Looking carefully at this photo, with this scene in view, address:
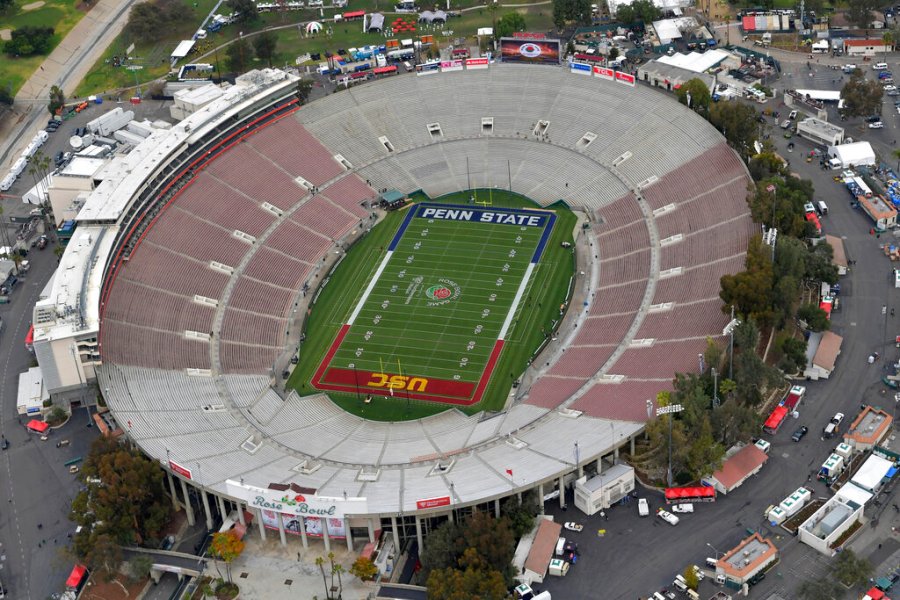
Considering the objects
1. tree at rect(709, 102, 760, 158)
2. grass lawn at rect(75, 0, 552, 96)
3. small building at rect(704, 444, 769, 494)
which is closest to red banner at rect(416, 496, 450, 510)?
small building at rect(704, 444, 769, 494)

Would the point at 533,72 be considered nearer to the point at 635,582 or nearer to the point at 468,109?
the point at 468,109

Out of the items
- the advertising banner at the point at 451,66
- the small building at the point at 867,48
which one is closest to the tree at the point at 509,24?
the advertising banner at the point at 451,66

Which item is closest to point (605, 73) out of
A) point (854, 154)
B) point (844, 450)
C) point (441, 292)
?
point (854, 154)

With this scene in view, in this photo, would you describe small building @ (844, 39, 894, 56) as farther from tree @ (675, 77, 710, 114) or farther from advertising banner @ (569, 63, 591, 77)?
advertising banner @ (569, 63, 591, 77)

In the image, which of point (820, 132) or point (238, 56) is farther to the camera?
point (238, 56)

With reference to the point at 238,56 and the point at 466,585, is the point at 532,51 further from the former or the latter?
the point at 466,585

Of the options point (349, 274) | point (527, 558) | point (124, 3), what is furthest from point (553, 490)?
point (124, 3)
